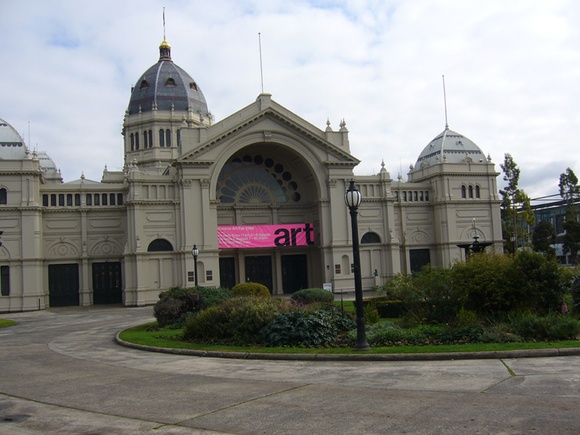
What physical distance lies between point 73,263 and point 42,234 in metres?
3.57

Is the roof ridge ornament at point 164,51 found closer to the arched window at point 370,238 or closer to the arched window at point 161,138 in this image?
the arched window at point 161,138

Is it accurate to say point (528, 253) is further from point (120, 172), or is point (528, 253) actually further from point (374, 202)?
point (120, 172)

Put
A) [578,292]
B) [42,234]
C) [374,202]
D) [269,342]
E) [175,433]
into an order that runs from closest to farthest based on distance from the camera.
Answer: [175,433], [269,342], [578,292], [42,234], [374,202]

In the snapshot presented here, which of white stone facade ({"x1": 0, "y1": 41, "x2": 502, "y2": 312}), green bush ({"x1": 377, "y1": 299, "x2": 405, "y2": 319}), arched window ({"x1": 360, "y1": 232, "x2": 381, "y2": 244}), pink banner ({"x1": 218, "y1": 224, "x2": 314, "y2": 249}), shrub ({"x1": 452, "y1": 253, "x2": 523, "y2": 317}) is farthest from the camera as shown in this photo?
arched window ({"x1": 360, "y1": 232, "x2": 381, "y2": 244})

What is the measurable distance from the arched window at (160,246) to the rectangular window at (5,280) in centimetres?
1137

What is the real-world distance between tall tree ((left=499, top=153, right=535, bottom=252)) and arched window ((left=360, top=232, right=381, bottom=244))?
1905 centimetres

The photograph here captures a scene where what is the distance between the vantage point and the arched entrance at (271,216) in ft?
190

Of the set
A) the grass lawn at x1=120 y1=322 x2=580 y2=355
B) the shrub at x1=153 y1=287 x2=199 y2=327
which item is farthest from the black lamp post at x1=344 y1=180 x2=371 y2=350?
the shrub at x1=153 y1=287 x2=199 y2=327

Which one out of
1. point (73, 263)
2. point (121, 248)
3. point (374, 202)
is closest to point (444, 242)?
point (374, 202)

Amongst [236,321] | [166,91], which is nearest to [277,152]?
[166,91]

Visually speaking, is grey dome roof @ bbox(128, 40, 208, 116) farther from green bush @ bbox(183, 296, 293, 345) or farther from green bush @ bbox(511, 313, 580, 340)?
green bush @ bbox(511, 313, 580, 340)

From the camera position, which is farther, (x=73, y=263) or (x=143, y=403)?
(x=73, y=263)

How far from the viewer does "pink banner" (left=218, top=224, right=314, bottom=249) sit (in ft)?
183

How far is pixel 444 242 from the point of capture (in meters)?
61.6
